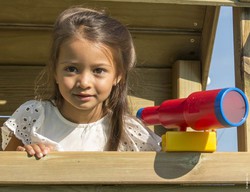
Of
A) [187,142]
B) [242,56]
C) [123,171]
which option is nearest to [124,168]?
[123,171]

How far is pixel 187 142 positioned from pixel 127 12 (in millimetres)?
1152

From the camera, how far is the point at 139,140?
Answer: 66.3 inches

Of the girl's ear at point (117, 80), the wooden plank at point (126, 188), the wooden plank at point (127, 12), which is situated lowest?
the wooden plank at point (126, 188)

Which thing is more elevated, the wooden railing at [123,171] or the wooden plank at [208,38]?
the wooden plank at [208,38]

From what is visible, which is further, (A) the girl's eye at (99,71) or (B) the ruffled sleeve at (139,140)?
(B) the ruffled sleeve at (139,140)

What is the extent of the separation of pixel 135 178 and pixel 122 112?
62 cm

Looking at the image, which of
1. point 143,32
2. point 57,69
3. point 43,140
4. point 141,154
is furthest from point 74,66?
point 143,32

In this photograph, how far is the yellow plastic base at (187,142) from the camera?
1.15m

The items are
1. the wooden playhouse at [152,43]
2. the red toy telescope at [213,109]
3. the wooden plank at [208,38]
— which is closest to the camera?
the red toy telescope at [213,109]

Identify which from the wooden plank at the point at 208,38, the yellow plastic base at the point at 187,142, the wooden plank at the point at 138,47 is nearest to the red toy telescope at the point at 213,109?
the yellow plastic base at the point at 187,142

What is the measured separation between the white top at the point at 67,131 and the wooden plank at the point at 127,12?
59cm

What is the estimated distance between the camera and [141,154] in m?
1.14

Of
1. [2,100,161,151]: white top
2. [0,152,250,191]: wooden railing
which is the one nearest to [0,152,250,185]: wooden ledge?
[0,152,250,191]: wooden railing

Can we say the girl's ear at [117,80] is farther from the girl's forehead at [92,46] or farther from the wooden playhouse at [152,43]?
the wooden playhouse at [152,43]
